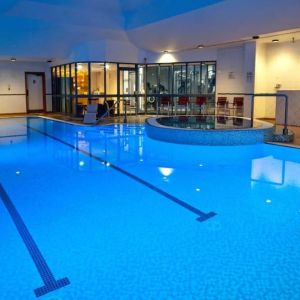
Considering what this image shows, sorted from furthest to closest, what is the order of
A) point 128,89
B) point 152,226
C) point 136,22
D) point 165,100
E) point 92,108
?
1. point 128,89
2. point 165,100
3. point 92,108
4. point 136,22
5. point 152,226

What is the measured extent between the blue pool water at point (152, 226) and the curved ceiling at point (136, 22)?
4283 mm

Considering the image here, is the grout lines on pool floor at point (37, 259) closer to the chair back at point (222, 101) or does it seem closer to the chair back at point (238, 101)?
the chair back at point (238, 101)

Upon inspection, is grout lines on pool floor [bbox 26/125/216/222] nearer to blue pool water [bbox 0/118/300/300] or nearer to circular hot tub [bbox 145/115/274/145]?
blue pool water [bbox 0/118/300/300]

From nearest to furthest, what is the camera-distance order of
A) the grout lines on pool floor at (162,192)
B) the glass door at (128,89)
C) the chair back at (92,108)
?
1. the grout lines on pool floor at (162,192)
2. the chair back at (92,108)
3. the glass door at (128,89)

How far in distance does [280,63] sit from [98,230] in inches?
404

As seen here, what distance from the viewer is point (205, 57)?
1365 centimetres

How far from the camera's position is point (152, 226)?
10.8ft

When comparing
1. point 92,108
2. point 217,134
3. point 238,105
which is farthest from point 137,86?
point 217,134

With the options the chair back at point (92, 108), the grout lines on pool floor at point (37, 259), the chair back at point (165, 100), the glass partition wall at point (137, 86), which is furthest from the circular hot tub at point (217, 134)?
the chair back at point (165, 100)

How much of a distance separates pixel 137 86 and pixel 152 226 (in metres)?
12.3

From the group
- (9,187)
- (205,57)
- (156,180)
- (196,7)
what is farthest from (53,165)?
(205,57)

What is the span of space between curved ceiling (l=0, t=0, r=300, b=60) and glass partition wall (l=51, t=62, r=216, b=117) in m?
1.13

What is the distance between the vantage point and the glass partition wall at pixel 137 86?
554 inches

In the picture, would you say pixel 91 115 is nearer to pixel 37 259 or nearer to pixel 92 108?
pixel 92 108
